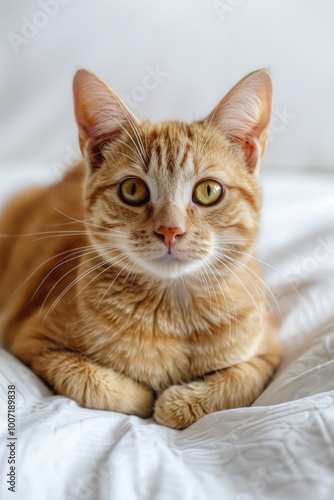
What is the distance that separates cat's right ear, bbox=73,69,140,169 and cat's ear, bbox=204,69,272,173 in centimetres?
22

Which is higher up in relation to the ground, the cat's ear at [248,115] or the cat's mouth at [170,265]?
the cat's ear at [248,115]

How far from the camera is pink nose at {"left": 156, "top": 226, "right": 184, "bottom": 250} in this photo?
1.14m

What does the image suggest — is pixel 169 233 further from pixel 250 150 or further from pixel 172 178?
pixel 250 150

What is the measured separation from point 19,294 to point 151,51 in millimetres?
1087

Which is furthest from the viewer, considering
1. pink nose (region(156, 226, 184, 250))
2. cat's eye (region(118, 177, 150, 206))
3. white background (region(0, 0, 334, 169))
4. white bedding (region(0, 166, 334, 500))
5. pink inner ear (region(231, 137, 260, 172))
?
white background (region(0, 0, 334, 169))

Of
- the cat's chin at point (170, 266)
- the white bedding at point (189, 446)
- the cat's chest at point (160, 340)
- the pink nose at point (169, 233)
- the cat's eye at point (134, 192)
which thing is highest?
the cat's eye at point (134, 192)

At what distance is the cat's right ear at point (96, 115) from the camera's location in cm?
128

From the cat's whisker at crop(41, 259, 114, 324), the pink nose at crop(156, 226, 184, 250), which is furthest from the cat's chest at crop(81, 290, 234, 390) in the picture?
the pink nose at crop(156, 226, 184, 250)

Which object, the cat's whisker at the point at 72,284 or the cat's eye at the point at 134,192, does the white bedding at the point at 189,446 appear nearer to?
the cat's whisker at the point at 72,284

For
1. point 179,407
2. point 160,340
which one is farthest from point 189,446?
point 160,340

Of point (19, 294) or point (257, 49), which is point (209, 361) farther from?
point (257, 49)

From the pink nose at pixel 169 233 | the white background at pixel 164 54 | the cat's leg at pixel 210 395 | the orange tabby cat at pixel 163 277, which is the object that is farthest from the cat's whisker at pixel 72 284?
the white background at pixel 164 54

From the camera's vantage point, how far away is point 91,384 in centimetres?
128

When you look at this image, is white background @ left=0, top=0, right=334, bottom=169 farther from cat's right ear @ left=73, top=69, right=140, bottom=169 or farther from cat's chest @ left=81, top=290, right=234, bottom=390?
cat's chest @ left=81, top=290, right=234, bottom=390
